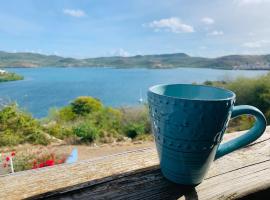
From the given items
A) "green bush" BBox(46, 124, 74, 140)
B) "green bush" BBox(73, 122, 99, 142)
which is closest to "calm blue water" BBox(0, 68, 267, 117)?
"green bush" BBox(46, 124, 74, 140)

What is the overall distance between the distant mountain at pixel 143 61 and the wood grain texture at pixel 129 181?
97.0 feet

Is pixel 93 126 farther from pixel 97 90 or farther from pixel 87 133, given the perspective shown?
pixel 97 90

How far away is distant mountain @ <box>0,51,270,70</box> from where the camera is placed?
108 feet

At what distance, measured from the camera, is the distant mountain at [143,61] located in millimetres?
32862

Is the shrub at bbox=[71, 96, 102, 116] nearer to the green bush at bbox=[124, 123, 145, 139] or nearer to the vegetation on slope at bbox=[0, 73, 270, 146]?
the vegetation on slope at bbox=[0, 73, 270, 146]

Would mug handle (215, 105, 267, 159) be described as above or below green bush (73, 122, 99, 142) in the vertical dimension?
above

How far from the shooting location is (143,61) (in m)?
55.0

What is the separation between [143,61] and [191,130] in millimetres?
55123

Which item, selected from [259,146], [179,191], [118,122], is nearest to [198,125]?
[179,191]

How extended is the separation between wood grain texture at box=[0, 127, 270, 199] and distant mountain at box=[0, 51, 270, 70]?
97.0 ft

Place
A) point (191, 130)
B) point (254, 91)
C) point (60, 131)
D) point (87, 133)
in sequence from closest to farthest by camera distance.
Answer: point (191, 130)
point (87, 133)
point (60, 131)
point (254, 91)

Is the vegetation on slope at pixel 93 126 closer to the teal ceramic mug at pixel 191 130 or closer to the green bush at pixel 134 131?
the green bush at pixel 134 131

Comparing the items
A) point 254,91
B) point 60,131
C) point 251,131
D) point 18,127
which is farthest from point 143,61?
point 251,131

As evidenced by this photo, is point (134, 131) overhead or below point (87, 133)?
below
